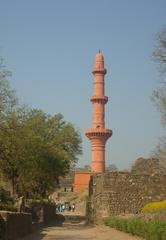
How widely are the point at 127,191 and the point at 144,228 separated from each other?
484 inches

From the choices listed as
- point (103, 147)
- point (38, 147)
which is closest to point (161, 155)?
point (38, 147)

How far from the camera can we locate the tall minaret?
7169 centimetres

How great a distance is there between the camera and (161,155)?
29453 mm

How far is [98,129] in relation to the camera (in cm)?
7156

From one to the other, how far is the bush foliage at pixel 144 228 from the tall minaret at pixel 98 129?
46628 millimetres

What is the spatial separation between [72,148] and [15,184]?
11956 mm

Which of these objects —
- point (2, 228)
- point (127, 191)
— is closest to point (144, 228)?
point (2, 228)

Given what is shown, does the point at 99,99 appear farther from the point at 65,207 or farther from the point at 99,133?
the point at 65,207

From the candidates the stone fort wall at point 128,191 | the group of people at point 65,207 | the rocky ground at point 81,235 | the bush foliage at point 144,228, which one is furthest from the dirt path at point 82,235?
the group of people at point 65,207

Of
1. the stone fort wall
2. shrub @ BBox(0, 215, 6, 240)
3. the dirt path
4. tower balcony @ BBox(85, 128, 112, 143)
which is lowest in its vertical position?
the dirt path

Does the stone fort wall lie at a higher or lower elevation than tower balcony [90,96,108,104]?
lower

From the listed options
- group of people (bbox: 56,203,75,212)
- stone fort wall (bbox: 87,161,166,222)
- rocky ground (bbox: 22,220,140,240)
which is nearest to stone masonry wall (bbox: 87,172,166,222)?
stone fort wall (bbox: 87,161,166,222)

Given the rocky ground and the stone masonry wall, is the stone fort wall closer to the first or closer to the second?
the stone masonry wall

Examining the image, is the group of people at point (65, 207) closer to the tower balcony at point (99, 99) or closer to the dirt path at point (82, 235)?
the tower balcony at point (99, 99)
